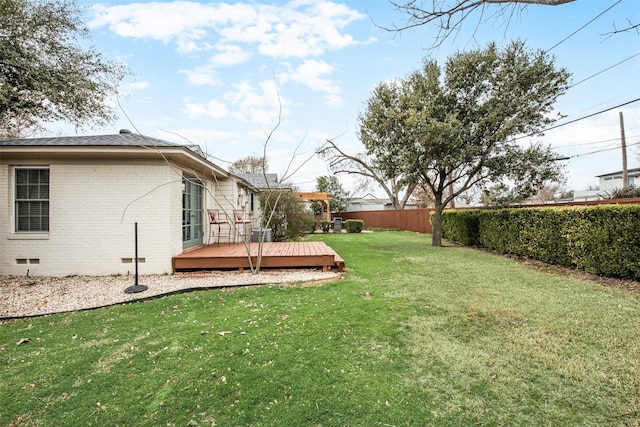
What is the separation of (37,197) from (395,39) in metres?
7.06

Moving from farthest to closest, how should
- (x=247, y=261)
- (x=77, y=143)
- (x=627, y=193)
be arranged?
(x=627, y=193) → (x=247, y=261) → (x=77, y=143)

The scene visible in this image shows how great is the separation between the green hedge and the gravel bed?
4.75 m

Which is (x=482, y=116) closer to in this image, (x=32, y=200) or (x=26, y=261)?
(x=32, y=200)

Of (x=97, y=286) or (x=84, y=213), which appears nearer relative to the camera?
(x=97, y=286)

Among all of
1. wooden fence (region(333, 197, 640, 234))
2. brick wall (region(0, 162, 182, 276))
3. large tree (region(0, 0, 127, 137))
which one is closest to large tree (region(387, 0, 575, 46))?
brick wall (region(0, 162, 182, 276))

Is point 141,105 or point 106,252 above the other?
point 141,105

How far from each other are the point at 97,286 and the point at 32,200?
2.48 m

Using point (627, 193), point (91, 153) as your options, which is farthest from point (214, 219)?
point (627, 193)

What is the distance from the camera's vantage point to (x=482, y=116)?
9055mm

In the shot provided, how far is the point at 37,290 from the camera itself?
15.9 feet

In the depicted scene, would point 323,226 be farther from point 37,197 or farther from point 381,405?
point 381,405

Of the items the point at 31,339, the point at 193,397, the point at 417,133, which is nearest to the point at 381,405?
the point at 193,397

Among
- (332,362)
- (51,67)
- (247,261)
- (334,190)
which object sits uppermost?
(51,67)

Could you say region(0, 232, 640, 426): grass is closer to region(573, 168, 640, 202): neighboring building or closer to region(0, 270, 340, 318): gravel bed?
region(0, 270, 340, 318): gravel bed
